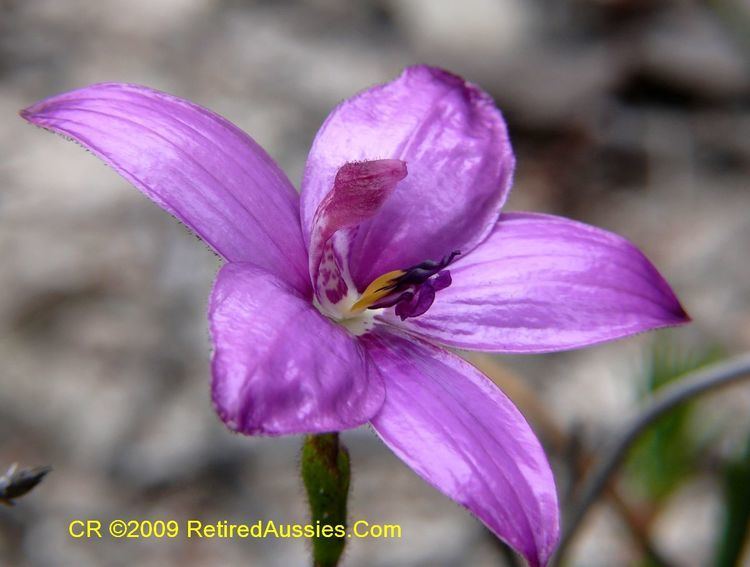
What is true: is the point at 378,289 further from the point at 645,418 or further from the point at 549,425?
the point at 549,425

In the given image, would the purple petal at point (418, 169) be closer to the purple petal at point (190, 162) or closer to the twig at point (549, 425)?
the purple petal at point (190, 162)

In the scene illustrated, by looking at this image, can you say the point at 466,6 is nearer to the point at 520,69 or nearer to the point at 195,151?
the point at 520,69

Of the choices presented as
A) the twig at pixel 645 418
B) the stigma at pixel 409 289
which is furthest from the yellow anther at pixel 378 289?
the twig at pixel 645 418

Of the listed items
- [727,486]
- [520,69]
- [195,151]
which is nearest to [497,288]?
[195,151]

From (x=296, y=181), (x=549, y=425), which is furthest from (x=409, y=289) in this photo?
(x=296, y=181)

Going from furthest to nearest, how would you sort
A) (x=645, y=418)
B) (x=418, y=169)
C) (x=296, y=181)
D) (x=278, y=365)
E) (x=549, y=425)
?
(x=296, y=181) < (x=549, y=425) < (x=645, y=418) < (x=418, y=169) < (x=278, y=365)
